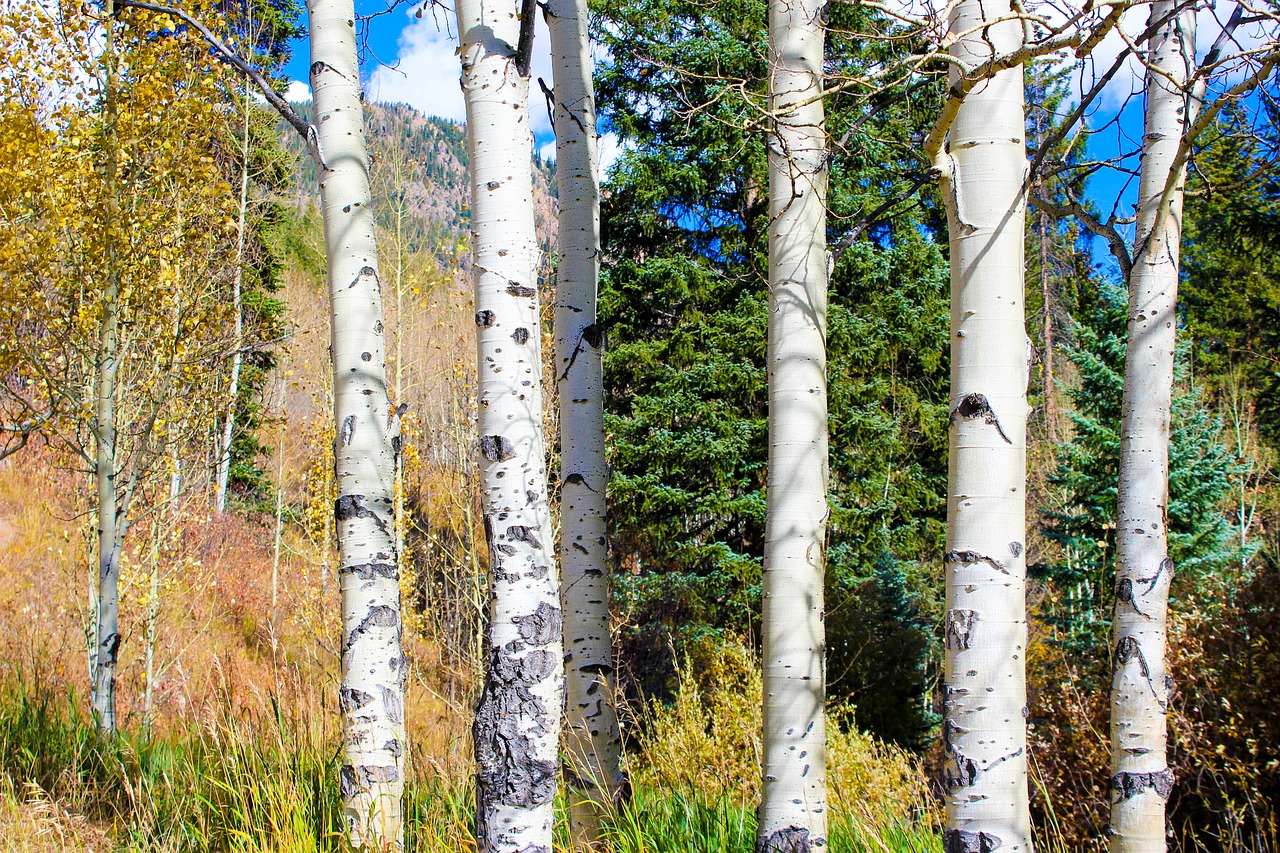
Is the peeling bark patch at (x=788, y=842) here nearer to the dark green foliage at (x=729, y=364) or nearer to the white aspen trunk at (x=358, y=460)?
the white aspen trunk at (x=358, y=460)

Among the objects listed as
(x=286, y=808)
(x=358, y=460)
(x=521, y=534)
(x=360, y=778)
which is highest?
(x=358, y=460)

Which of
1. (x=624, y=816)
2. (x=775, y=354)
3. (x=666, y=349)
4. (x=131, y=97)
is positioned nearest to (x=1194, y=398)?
(x=666, y=349)

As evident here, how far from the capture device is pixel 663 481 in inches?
409

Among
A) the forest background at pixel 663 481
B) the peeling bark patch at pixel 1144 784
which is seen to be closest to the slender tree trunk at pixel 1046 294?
the forest background at pixel 663 481

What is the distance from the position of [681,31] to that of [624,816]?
10.3 meters

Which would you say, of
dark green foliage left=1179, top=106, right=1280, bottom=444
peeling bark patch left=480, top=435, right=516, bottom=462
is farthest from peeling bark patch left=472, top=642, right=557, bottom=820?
dark green foliage left=1179, top=106, right=1280, bottom=444

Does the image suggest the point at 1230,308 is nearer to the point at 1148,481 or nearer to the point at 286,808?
the point at 1148,481

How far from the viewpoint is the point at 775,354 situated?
3.16m

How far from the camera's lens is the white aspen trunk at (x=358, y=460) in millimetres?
2709

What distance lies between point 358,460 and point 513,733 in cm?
116

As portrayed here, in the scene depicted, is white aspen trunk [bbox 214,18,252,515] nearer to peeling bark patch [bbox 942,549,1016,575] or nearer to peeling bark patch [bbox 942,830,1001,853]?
peeling bark patch [bbox 942,549,1016,575]

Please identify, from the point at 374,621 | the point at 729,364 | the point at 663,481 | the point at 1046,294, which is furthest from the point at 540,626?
the point at 1046,294

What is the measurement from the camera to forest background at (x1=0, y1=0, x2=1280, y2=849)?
18.4 feet

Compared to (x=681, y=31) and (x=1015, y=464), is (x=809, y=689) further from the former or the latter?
(x=681, y=31)
